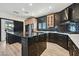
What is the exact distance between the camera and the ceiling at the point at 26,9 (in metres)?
2.02

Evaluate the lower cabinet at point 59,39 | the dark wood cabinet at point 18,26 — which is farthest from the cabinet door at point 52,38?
the dark wood cabinet at point 18,26

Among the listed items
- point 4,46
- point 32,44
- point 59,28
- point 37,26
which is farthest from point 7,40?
point 59,28

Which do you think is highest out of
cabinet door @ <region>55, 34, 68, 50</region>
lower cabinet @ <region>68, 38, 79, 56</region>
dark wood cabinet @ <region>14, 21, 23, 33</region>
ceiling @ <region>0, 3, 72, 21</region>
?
ceiling @ <region>0, 3, 72, 21</region>

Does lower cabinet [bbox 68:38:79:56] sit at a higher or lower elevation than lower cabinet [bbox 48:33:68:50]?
lower

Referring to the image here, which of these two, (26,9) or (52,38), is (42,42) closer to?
(52,38)

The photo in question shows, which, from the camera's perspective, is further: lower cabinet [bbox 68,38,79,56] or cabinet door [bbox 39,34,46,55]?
cabinet door [bbox 39,34,46,55]

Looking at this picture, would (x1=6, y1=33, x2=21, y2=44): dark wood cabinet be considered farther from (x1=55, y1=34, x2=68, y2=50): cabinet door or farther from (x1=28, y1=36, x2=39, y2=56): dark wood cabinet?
(x1=55, y1=34, x2=68, y2=50): cabinet door

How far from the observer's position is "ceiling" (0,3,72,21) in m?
2.02

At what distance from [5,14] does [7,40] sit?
0.42m

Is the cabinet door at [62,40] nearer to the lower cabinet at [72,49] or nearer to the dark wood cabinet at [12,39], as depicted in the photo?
the lower cabinet at [72,49]

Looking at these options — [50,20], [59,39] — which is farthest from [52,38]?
[50,20]

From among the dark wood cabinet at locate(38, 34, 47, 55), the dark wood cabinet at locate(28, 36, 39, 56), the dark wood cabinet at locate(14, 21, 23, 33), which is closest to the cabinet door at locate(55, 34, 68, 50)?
the dark wood cabinet at locate(38, 34, 47, 55)

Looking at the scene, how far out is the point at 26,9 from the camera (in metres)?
2.05

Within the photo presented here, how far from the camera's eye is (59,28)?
2.04 meters
